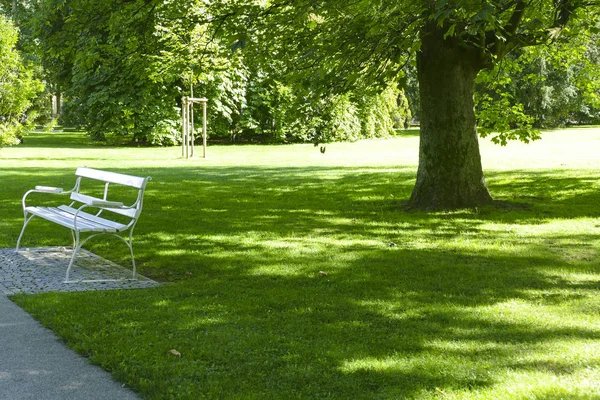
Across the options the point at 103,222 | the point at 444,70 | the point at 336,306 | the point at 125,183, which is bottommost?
the point at 336,306

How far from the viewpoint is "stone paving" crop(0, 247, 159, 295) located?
7129mm

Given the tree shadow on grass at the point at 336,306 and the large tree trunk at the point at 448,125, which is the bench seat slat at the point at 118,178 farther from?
the large tree trunk at the point at 448,125

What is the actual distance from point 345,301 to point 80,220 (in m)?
3.22

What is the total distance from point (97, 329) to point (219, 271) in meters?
2.41

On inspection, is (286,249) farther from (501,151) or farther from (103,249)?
(501,151)

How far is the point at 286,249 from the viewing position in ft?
30.0

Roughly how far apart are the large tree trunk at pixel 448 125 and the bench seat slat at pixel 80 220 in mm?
5783

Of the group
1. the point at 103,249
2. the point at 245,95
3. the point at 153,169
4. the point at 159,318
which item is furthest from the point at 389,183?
the point at 245,95

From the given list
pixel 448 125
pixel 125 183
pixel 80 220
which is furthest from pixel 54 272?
pixel 448 125

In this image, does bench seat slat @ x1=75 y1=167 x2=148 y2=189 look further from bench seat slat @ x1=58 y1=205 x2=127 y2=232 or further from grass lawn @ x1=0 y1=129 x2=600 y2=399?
grass lawn @ x1=0 y1=129 x2=600 y2=399

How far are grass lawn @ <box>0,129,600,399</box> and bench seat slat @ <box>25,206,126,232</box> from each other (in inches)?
26.0

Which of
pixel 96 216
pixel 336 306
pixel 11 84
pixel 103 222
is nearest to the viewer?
pixel 336 306

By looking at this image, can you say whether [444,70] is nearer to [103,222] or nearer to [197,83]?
[103,222]

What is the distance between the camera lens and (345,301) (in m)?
6.53
